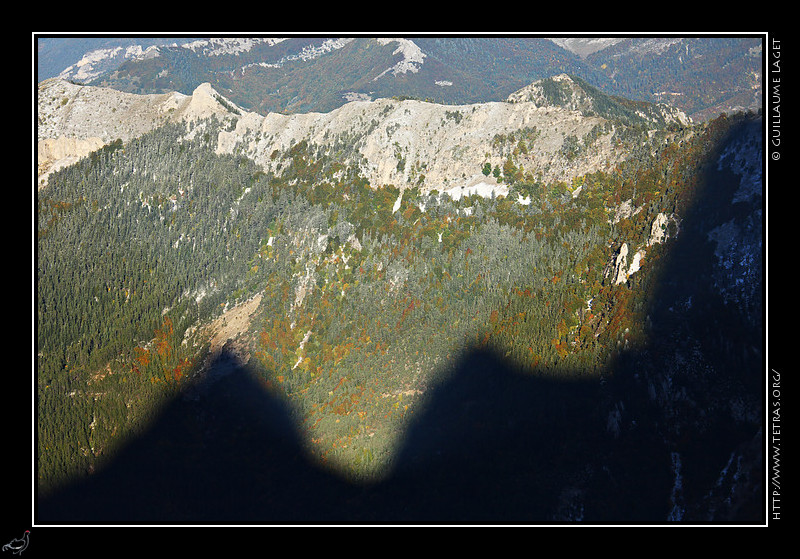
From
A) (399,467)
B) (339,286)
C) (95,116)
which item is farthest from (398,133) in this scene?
(95,116)

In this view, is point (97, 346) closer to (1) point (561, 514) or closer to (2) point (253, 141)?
(2) point (253, 141)

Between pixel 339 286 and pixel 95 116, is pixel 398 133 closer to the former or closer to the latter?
pixel 339 286

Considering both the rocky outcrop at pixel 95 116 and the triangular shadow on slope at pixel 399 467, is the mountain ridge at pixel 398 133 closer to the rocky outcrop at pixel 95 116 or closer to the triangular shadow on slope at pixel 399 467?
the rocky outcrop at pixel 95 116

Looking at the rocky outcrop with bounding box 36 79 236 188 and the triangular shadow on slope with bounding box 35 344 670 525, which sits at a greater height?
the rocky outcrop with bounding box 36 79 236 188

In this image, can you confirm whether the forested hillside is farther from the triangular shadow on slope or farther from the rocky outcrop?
the rocky outcrop

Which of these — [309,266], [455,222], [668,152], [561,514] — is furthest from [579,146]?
[561,514]

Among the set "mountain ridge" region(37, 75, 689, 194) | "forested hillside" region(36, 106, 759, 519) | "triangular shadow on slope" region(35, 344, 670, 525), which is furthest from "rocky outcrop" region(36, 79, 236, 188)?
"triangular shadow on slope" region(35, 344, 670, 525)

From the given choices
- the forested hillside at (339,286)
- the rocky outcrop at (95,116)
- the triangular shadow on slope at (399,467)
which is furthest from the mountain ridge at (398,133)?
the triangular shadow on slope at (399,467)

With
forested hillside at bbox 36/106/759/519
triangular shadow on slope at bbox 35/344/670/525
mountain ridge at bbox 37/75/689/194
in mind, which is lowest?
triangular shadow on slope at bbox 35/344/670/525

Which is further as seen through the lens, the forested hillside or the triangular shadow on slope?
the forested hillside
